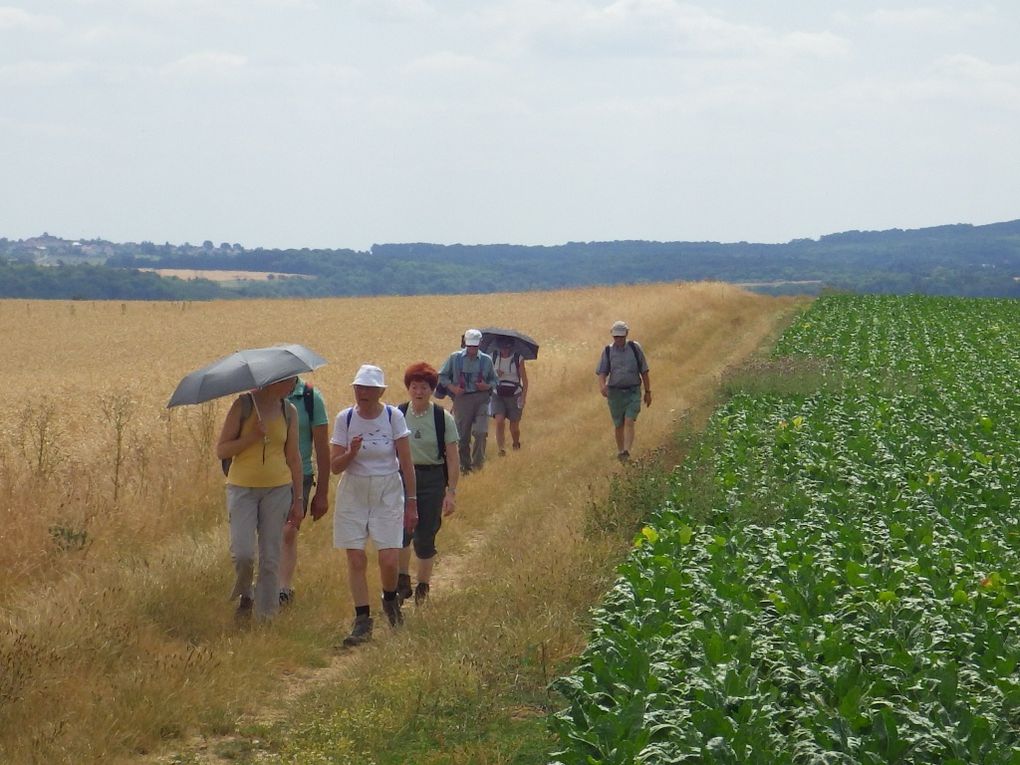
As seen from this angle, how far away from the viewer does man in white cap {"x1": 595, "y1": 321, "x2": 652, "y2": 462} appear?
15062mm

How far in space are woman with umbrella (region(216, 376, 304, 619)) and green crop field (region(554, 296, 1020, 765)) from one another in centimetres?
235

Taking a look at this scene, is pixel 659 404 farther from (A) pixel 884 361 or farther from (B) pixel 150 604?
(B) pixel 150 604

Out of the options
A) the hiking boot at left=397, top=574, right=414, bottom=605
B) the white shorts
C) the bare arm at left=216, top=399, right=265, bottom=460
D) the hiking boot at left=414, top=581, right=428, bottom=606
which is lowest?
the hiking boot at left=414, top=581, right=428, bottom=606

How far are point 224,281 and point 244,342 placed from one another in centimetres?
9462

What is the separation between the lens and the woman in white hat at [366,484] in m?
8.73

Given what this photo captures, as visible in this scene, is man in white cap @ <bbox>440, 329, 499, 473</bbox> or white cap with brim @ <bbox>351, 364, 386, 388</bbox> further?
man in white cap @ <bbox>440, 329, 499, 473</bbox>

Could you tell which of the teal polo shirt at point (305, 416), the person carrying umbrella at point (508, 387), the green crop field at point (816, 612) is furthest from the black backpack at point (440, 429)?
the person carrying umbrella at point (508, 387)

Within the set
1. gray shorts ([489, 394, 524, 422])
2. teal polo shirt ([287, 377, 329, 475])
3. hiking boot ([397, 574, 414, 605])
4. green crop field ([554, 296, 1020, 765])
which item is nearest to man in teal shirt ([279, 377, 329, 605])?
teal polo shirt ([287, 377, 329, 475])

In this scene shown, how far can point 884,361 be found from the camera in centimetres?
2562

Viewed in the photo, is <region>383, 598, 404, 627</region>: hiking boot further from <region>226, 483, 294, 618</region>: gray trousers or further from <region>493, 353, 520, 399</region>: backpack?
<region>493, 353, 520, 399</region>: backpack

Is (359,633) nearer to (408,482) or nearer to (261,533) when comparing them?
(261,533)

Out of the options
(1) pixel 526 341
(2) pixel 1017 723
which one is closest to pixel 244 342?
(1) pixel 526 341

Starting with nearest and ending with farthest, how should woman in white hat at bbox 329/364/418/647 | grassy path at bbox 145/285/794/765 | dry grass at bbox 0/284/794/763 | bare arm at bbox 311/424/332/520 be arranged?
grassy path at bbox 145/285/794/765
dry grass at bbox 0/284/794/763
woman in white hat at bbox 329/364/418/647
bare arm at bbox 311/424/332/520

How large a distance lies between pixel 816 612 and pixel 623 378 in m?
7.71
